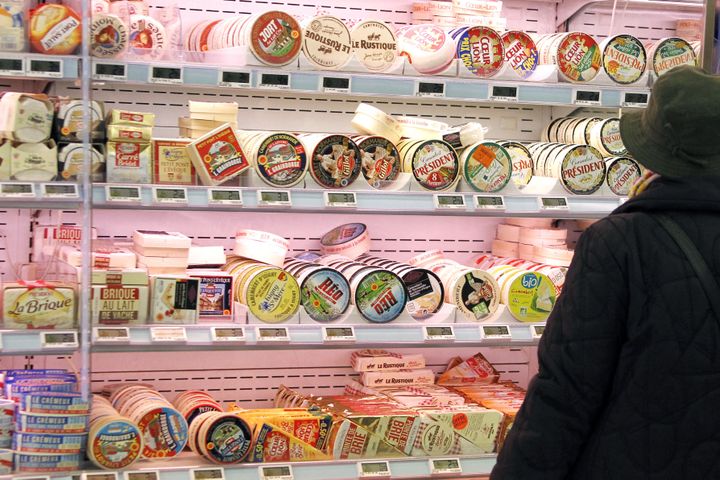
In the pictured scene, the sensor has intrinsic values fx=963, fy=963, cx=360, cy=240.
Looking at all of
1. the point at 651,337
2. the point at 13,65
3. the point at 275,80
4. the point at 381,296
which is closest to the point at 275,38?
the point at 275,80

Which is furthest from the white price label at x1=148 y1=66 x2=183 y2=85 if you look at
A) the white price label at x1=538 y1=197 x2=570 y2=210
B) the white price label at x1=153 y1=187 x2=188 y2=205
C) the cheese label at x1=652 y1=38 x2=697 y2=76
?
the cheese label at x1=652 y1=38 x2=697 y2=76

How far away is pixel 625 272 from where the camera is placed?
175 cm

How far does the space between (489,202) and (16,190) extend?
141cm

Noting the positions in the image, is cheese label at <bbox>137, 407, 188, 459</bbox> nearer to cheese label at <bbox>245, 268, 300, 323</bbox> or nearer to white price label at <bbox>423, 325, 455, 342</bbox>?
cheese label at <bbox>245, 268, 300, 323</bbox>

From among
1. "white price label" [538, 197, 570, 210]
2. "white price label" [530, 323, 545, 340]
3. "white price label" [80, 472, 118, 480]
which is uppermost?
"white price label" [538, 197, 570, 210]

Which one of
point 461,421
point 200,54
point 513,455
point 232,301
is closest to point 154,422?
point 232,301

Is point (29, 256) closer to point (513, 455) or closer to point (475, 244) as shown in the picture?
point (475, 244)

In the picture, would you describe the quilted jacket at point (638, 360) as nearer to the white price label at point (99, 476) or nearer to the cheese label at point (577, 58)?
the white price label at point (99, 476)

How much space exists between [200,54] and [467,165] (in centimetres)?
91

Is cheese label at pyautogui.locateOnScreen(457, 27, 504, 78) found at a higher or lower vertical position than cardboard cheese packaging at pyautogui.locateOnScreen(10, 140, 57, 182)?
higher

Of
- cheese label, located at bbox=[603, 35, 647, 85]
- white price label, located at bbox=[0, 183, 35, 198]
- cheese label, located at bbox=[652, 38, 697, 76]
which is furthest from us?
cheese label, located at bbox=[652, 38, 697, 76]

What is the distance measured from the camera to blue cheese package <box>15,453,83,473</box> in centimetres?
261

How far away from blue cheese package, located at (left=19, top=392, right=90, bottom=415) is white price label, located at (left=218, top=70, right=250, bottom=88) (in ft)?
3.20

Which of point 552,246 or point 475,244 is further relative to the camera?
point 475,244
